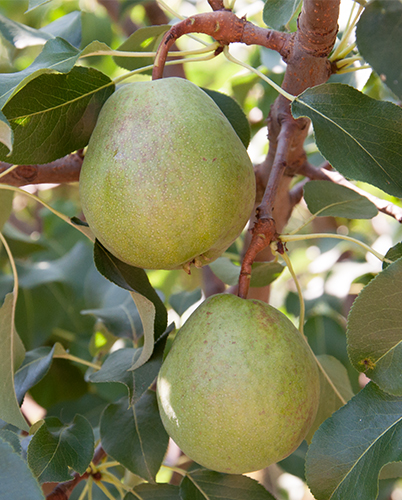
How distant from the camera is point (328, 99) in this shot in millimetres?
662

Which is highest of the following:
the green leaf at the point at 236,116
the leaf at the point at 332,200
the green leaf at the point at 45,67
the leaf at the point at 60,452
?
the green leaf at the point at 45,67

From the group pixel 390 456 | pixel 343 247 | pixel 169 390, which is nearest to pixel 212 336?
pixel 169 390

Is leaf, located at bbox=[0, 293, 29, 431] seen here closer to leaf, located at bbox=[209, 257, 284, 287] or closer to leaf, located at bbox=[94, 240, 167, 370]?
leaf, located at bbox=[94, 240, 167, 370]

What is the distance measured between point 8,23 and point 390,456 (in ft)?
3.26

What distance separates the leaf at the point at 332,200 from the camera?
0.87 m

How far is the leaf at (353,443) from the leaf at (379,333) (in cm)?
4

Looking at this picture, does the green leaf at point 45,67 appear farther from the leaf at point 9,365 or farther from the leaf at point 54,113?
the leaf at point 9,365

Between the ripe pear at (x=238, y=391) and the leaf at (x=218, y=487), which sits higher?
the ripe pear at (x=238, y=391)

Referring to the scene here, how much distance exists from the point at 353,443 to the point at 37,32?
928 millimetres

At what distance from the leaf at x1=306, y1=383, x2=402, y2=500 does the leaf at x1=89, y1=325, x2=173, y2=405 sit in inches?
9.7

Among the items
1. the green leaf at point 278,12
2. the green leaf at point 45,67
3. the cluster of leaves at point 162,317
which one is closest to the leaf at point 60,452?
the cluster of leaves at point 162,317

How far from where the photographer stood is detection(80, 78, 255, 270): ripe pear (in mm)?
593

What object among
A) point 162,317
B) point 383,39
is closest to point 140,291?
point 162,317

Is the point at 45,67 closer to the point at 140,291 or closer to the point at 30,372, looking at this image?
the point at 140,291
